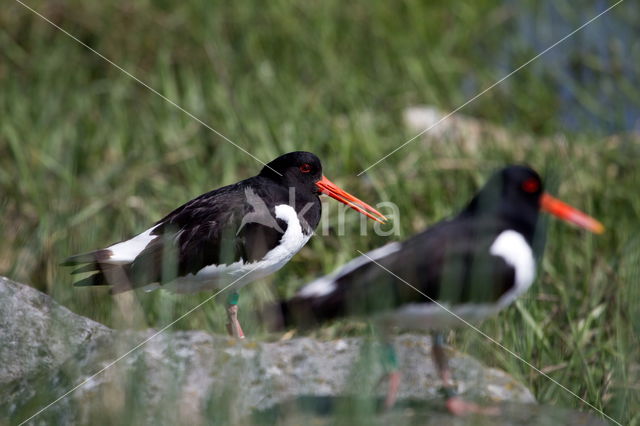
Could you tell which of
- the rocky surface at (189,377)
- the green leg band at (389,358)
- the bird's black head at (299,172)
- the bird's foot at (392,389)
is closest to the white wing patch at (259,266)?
the bird's black head at (299,172)

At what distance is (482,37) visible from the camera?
8953 millimetres

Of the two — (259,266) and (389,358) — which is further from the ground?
(259,266)

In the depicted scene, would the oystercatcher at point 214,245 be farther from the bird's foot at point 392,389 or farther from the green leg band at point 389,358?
the bird's foot at point 392,389

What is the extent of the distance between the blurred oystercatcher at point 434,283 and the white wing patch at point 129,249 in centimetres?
59

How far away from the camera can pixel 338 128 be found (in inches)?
269

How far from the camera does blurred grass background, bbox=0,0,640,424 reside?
4.91 m

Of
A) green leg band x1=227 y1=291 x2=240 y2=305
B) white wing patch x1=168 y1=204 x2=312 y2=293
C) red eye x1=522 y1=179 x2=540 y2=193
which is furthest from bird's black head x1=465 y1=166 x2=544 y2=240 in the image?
green leg band x1=227 y1=291 x2=240 y2=305

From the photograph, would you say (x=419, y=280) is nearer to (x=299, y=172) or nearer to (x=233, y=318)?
(x=299, y=172)

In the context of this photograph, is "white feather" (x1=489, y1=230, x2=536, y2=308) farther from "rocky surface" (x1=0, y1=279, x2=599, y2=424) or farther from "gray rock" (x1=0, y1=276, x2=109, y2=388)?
"gray rock" (x1=0, y1=276, x2=109, y2=388)

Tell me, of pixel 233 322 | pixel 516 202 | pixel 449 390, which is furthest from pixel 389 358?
pixel 516 202

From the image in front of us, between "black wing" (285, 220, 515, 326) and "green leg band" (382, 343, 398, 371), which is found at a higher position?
"black wing" (285, 220, 515, 326)

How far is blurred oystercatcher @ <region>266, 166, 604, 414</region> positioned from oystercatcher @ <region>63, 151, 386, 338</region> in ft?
0.88

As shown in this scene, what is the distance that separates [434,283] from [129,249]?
1199 millimetres

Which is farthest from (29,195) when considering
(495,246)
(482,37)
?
(482,37)
